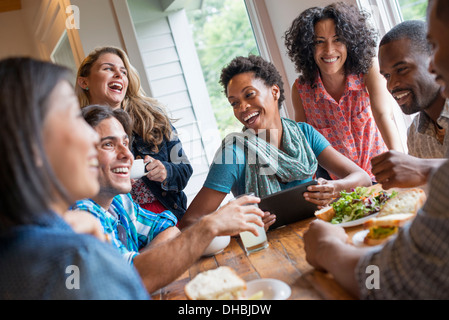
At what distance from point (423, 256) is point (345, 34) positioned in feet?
6.26

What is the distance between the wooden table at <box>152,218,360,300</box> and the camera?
1010 millimetres

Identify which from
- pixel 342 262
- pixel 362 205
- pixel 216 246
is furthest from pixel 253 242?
pixel 342 262

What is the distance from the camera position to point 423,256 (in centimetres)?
77

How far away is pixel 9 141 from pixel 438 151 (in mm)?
1664

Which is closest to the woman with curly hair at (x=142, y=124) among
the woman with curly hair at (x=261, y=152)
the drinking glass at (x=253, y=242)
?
the woman with curly hair at (x=261, y=152)

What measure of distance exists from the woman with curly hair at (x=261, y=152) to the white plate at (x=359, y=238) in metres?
0.67

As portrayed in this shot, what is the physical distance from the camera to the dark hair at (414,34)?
5.89 ft

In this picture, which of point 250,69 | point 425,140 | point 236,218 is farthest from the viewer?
point 250,69

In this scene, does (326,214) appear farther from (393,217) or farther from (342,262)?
(342,262)

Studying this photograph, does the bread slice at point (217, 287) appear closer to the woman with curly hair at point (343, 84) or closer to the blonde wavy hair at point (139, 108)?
the blonde wavy hair at point (139, 108)

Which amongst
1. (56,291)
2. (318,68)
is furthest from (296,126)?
(56,291)

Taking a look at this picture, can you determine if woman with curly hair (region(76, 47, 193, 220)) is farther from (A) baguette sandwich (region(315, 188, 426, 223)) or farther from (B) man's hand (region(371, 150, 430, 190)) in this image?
(B) man's hand (region(371, 150, 430, 190))

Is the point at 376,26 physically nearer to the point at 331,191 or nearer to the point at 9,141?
the point at 331,191

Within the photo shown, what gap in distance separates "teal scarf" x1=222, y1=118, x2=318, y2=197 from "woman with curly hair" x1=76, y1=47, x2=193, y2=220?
1.31 ft
